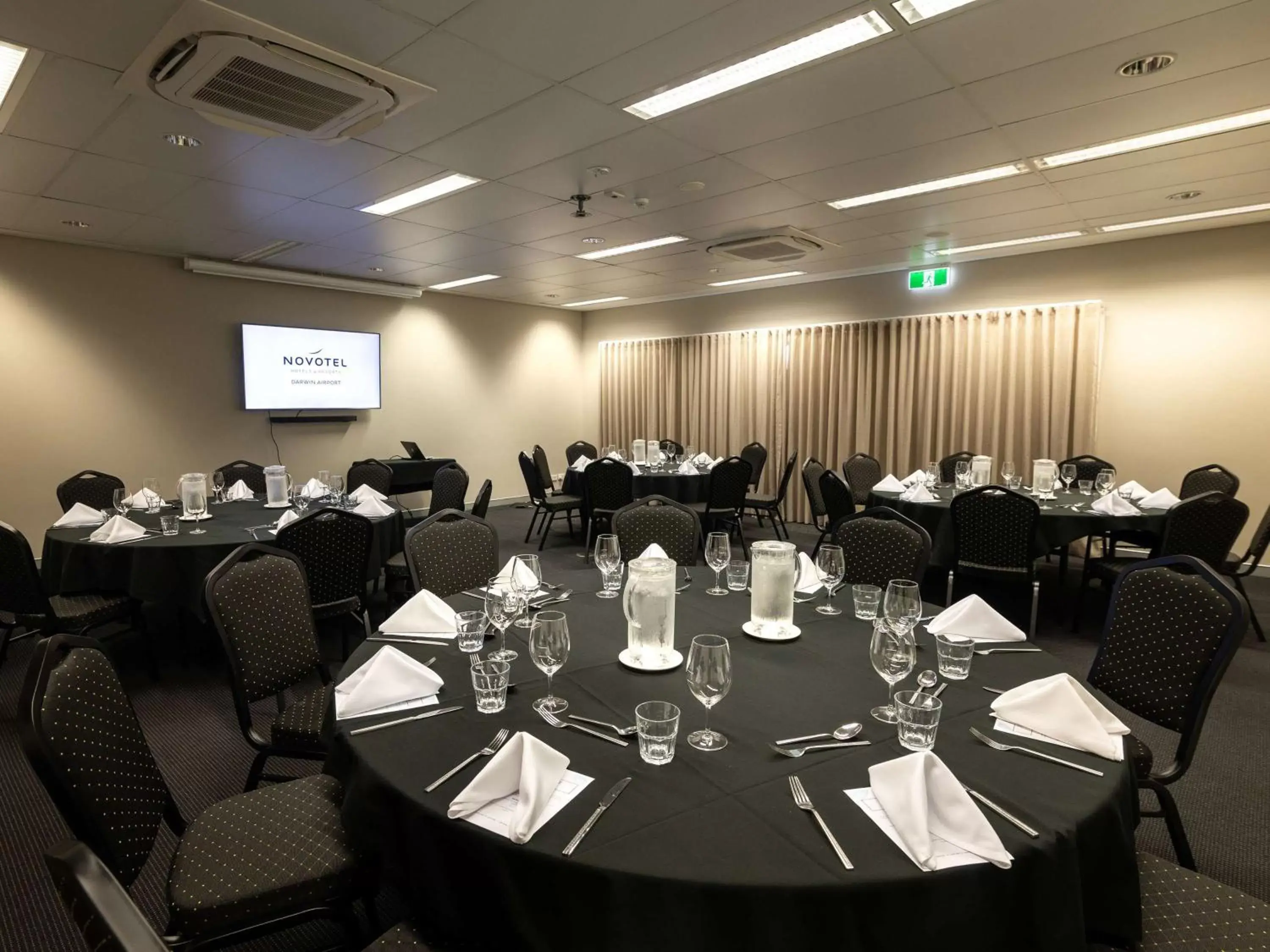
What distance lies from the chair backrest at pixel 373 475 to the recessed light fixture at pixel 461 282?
2.81 m

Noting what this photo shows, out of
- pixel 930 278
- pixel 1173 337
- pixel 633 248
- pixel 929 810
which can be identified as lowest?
pixel 929 810

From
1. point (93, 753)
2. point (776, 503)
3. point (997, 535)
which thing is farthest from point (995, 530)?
point (93, 753)

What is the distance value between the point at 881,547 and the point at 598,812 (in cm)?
217

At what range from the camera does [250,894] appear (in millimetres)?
1455

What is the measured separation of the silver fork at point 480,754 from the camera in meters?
1.31

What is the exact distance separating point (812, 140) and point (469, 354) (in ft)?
22.1

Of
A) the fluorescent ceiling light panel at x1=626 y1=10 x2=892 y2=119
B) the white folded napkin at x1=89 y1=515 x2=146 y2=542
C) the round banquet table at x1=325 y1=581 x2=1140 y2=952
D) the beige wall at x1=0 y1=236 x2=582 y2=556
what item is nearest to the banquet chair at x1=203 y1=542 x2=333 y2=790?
the round banquet table at x1=325 y1=581 x2=1140 y2=952

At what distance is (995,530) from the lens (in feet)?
14.2

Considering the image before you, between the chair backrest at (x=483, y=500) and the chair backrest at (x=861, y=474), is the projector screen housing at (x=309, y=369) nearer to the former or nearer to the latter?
the chair backrest at (x=483, y=500)

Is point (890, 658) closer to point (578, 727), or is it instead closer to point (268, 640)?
point (578, 727)

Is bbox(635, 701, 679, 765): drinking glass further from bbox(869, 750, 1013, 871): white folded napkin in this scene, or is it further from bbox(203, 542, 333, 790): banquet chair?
bbox(203, 542, 333, 790): banquet chair

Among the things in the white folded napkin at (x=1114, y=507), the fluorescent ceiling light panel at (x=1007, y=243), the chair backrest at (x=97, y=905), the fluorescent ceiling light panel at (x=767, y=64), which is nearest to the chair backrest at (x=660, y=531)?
the fluorescent ceiling light panel at (x=767, y=64)

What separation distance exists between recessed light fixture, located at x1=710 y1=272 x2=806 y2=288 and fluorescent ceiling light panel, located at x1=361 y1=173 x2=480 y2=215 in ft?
14.3

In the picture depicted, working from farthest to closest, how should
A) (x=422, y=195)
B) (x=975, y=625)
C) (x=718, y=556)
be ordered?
(x=422, y=195) < (x=718, y=556) < (x=975, y=625)
